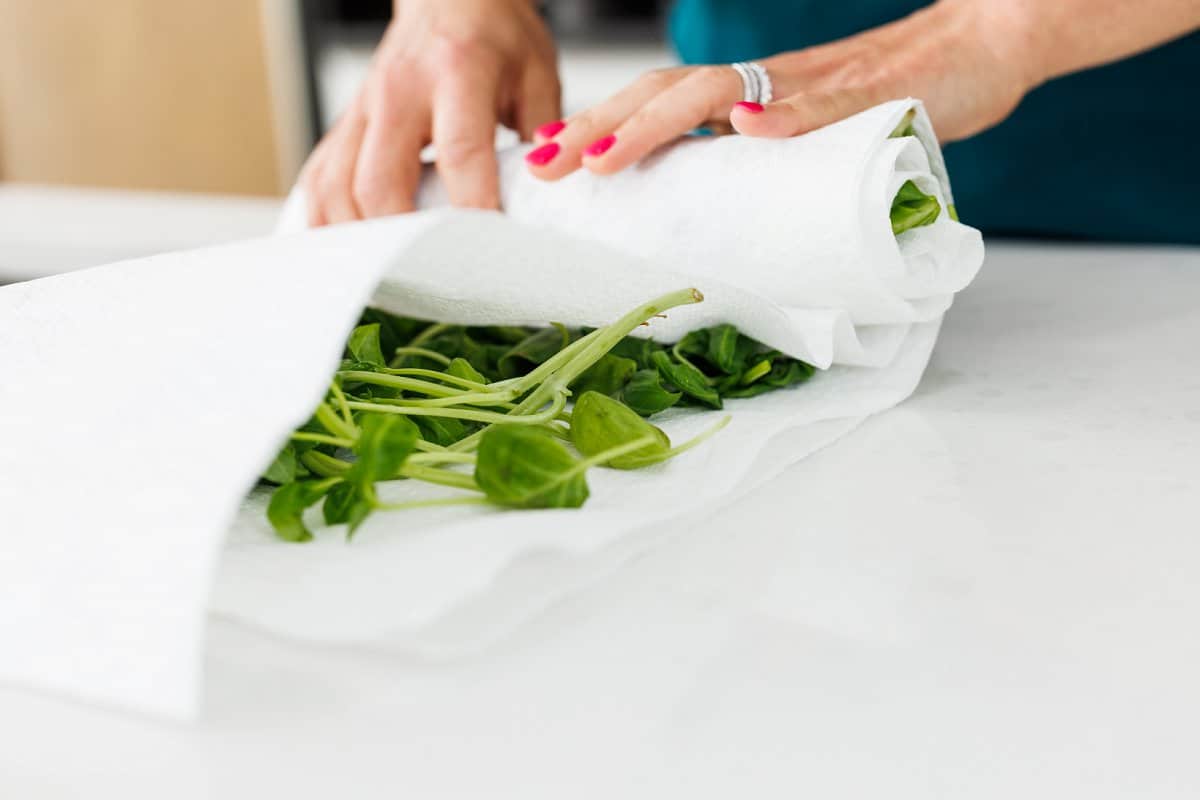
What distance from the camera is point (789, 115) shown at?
49 centimetres

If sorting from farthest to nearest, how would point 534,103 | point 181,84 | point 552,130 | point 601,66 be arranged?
1. point 181,84
2. point 601,66
3. point 534,103
4. point 552,130

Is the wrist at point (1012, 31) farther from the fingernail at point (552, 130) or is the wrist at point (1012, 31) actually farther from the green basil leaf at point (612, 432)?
the green basil leaf at point (612, 432)

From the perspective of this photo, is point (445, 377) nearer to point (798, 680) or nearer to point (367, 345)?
point (367, 345)

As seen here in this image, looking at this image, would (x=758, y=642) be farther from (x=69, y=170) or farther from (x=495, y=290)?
(x=69, y=170)

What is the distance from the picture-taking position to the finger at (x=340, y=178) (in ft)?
2.30

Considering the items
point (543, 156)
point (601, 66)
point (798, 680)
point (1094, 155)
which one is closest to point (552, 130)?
point (543, 156)

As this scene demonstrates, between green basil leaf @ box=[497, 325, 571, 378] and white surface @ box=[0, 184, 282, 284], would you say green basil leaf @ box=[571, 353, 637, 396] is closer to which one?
green basil leaf @ box=[497, 325, 571, 378]

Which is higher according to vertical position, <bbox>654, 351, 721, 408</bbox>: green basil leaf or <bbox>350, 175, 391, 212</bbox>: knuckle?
<bbox>350, 175, 391, 212</bbox>: knuckle

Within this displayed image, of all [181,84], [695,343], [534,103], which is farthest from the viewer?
[181,84]

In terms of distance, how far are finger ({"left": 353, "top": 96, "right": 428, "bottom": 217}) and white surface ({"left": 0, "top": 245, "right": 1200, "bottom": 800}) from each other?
37cm

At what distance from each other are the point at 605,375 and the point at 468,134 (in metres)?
0.27

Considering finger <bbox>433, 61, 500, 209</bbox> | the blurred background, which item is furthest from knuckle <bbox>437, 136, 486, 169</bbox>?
the blurred background

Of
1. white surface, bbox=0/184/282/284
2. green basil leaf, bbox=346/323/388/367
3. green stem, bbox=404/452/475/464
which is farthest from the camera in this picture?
white surface, bbox=0/184/282/284

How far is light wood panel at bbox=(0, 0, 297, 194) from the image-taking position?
9.32 ft
